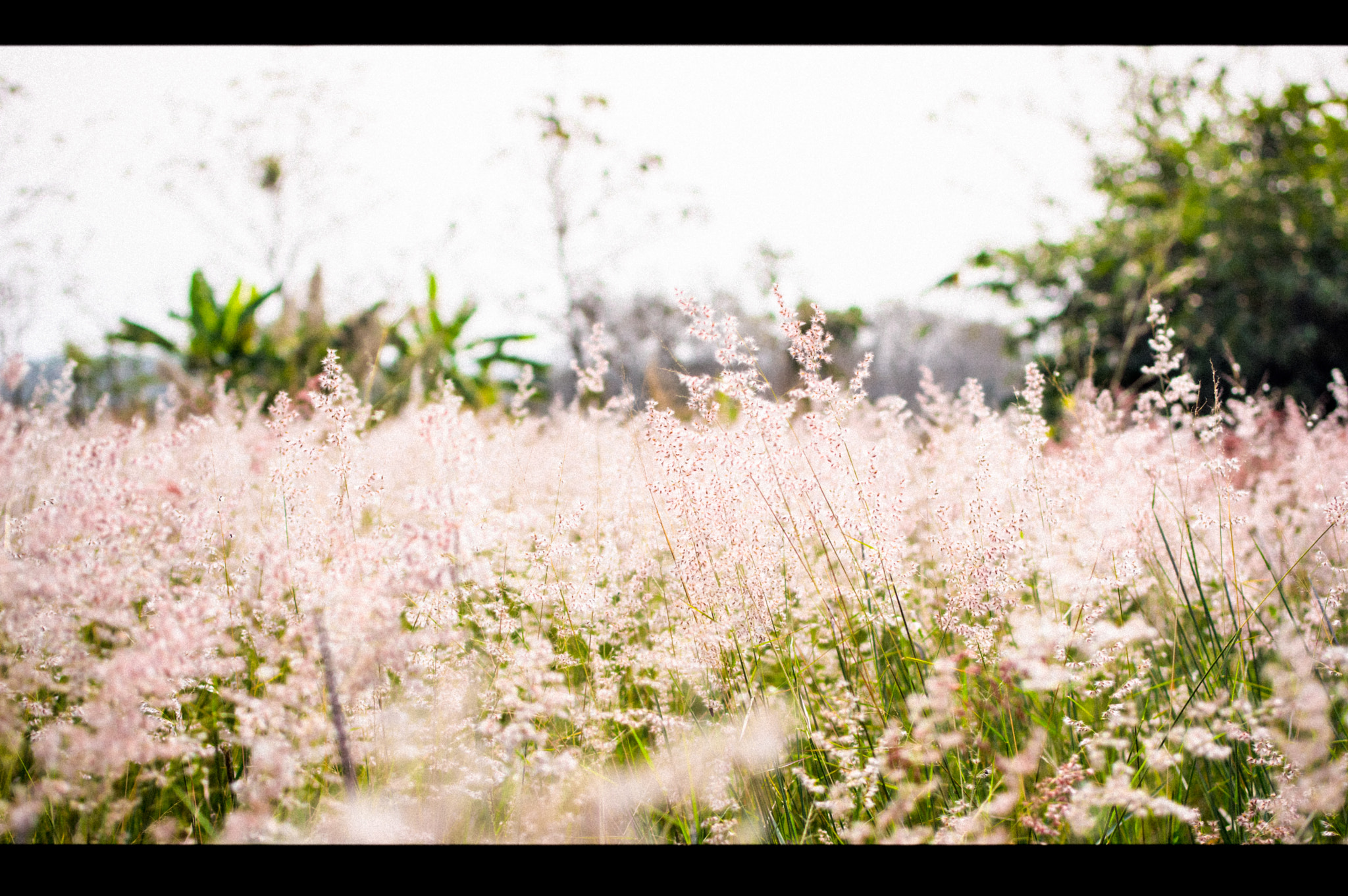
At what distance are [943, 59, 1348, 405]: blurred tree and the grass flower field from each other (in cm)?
289

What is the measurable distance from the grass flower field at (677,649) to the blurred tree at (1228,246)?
289 cm

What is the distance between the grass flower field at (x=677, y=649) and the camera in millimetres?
1073

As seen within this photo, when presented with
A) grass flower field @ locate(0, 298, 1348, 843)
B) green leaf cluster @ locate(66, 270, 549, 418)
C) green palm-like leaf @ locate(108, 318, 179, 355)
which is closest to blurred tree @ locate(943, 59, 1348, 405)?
grass flower field @ locate(0, 298, 1348, 843)

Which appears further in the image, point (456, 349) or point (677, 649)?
point (456, 349)

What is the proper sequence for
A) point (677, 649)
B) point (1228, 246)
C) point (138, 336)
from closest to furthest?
point (677, 649), point (1228, 246), point (138, 336)

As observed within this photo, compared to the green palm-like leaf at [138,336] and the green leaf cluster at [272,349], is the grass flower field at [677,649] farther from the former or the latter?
the green palm-like leaf at [138,336]

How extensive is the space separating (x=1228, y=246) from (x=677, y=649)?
481 cm

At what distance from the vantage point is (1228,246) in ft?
13.4

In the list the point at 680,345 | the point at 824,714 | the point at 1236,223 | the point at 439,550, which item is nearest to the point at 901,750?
the point at 824,714

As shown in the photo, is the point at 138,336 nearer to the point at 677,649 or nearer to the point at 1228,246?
the point at 677,649

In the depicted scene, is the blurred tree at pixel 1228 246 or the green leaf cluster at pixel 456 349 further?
the green leaf cluster at pixel 456 349

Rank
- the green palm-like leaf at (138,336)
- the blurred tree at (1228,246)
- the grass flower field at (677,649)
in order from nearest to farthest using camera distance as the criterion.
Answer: the grass flower field at (677,649) → the blurred tree at (1228,246) → the green palm-like leaf at (138,336)

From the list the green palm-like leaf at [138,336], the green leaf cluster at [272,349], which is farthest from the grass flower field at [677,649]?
the green palm-like leaf at [138,336]

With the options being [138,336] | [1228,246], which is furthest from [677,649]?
[138,336]
